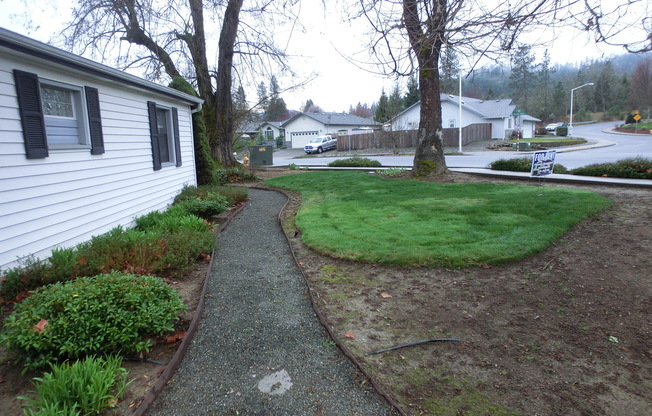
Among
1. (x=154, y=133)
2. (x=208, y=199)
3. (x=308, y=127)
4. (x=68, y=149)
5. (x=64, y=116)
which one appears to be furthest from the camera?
(x=308, y=127)

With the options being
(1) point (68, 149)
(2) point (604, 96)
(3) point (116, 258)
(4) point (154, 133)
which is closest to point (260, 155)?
(4) point (154, 133)

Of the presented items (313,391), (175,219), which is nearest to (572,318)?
(313,391)

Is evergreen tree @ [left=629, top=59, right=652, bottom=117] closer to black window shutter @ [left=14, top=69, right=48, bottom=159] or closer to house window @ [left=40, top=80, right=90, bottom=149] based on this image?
house window @ [left=40, top=80, right=90, bottom=149]

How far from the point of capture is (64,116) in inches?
213

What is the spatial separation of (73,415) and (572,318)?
3.92 meters

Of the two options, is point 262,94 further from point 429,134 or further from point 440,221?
point 440,221

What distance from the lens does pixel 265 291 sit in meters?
4.25

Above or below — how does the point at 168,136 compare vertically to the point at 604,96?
below

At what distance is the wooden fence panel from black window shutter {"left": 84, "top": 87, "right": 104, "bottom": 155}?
2751cm

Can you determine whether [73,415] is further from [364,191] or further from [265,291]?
[364,191]

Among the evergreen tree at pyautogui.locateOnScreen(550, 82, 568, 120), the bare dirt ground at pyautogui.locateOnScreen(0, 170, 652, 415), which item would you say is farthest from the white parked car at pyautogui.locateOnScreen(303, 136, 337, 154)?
the evergreen tree at pyautogui.locateOnScreen(550, 82, 568, 120)

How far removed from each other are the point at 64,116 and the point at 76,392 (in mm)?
4442

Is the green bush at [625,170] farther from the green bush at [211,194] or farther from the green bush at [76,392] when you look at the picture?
the green bush at [76,392]

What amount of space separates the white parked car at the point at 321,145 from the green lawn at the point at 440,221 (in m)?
28.9
